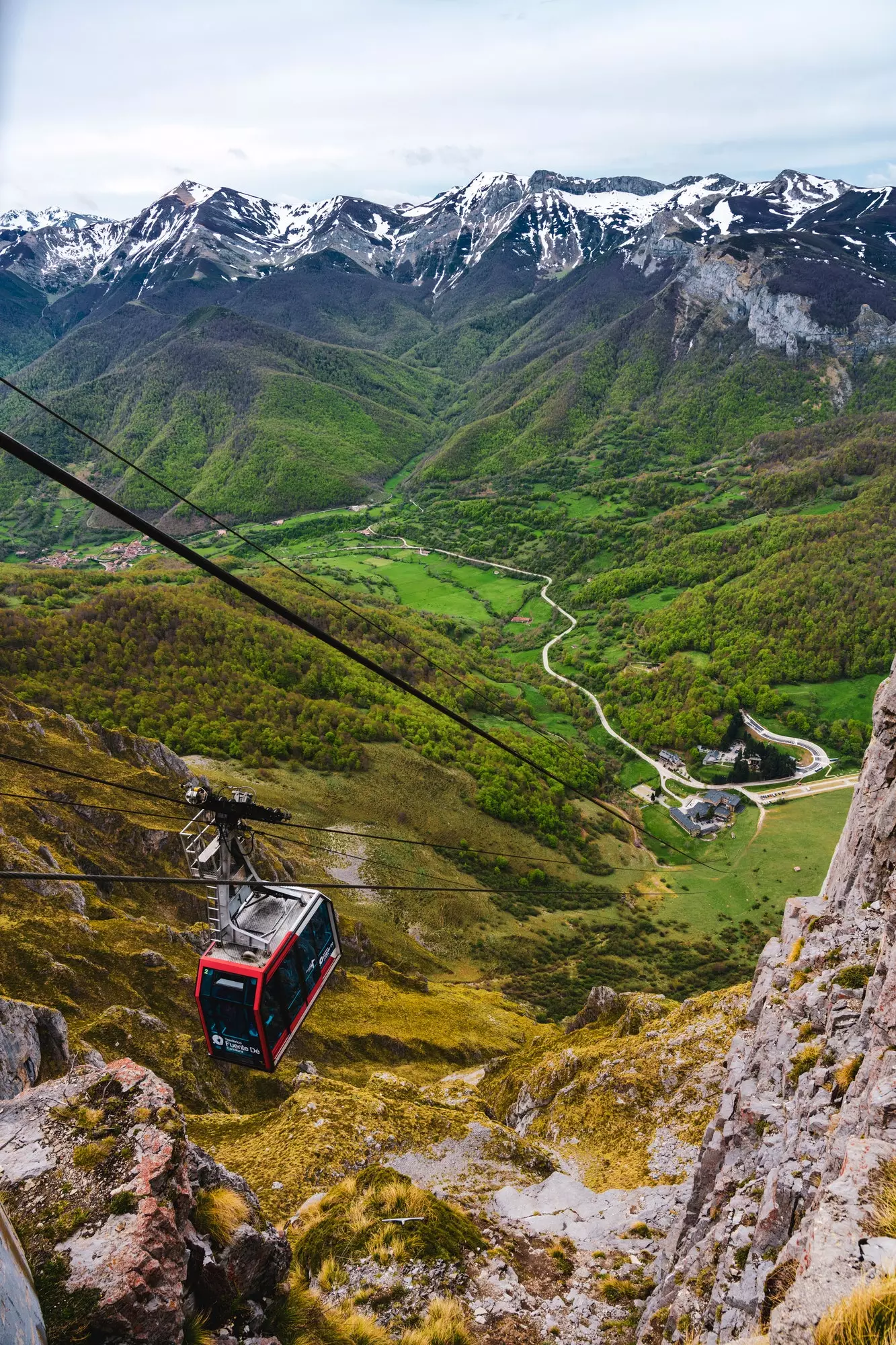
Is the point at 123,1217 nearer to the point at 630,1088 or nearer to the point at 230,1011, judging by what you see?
the point at 230,1011

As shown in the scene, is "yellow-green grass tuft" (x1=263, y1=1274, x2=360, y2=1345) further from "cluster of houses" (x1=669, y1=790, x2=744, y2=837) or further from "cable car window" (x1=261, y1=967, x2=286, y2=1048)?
"cluster of houses" (x1=669, y1=790, x2=744, y2=837)

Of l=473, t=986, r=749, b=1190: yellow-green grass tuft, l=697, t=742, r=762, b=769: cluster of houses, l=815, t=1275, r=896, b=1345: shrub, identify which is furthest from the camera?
l=697, t=742, r=762, b=769: cluster of houses

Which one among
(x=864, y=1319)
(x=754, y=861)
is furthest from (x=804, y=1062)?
(x=754, y=861)

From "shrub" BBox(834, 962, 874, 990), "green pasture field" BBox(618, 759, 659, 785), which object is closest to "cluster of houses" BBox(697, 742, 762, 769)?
"green pasture field" BBox(618, 759, 659, 785)

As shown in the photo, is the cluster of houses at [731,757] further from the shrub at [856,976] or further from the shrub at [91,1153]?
the shrub at [91,1153]

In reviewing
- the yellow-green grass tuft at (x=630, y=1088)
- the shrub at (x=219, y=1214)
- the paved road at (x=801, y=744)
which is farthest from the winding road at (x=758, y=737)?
the shrub at (x=219, y=1214)
